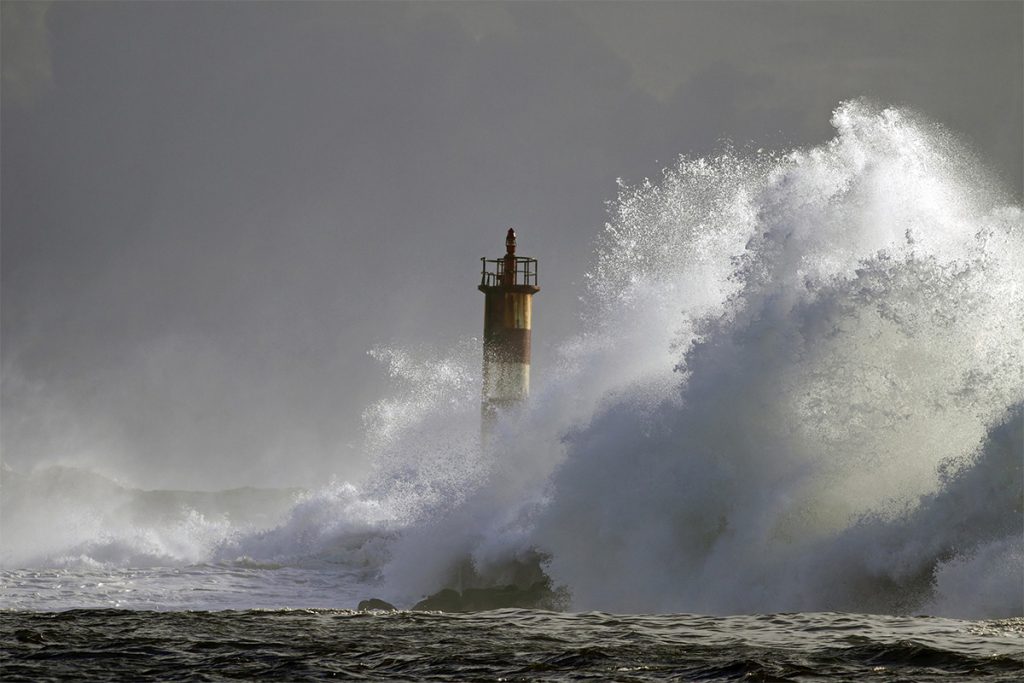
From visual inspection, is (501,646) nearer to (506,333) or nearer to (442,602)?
(442,602)

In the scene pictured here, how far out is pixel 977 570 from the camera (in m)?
9.23

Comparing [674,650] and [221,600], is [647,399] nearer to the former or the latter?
[221,600]

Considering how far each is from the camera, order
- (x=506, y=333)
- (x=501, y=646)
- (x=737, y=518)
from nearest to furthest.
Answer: (x=501, y=646) < (x=737, y=518) < (x=506, y=333)

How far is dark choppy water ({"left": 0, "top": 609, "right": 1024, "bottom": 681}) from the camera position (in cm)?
617

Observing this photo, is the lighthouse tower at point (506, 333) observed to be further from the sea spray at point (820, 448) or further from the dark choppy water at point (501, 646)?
the dark choppy water at point (501, 646)

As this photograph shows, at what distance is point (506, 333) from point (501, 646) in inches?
629

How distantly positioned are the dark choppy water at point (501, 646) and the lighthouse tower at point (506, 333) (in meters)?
14.0

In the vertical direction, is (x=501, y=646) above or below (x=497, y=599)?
below

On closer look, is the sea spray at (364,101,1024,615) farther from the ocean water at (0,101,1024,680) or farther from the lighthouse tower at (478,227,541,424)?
the lighthouse tower at (478,227,541,424)

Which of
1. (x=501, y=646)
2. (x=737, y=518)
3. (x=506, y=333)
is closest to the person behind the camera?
(x=501, y=646)

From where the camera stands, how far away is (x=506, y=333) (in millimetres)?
22859

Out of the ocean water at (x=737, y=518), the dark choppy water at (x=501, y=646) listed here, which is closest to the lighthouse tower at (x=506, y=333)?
the ocean water at (x=737, y=518)

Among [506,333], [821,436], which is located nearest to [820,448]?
[821,436]

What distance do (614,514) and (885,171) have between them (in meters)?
5.64
